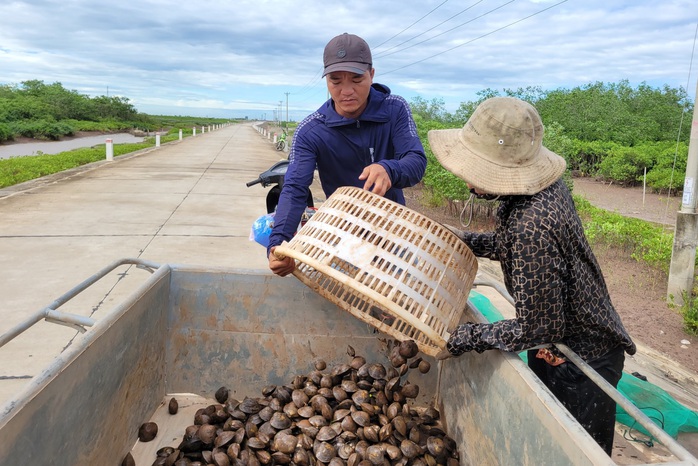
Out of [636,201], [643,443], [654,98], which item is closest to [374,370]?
[643,443]

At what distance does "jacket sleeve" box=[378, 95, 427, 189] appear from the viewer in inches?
99.2

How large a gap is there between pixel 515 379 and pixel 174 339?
189 centimetres

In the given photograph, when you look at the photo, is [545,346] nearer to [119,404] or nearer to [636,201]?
[119,404]

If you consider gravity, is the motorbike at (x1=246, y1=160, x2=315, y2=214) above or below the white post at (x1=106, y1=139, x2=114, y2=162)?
above

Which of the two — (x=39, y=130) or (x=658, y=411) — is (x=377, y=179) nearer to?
(x=658, y=411)

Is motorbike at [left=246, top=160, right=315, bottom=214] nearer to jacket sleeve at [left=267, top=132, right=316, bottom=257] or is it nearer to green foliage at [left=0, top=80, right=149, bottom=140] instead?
jacket sleeve at [left=267, top=132, right=316, bottom=257]

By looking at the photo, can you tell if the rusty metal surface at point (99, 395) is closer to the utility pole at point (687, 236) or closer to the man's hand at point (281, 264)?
the man's hand at point (281, 264)

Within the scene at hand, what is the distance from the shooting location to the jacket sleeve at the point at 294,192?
2701mm

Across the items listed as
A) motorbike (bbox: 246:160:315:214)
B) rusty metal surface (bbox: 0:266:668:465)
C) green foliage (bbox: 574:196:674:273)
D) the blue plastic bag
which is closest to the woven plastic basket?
rusty metal surface (bbox: 0:266:668:465)

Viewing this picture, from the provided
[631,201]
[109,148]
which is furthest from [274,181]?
[109,148]

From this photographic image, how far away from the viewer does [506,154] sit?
6.18ft

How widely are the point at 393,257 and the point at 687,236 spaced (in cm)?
491

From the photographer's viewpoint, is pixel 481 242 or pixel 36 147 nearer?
pixel 481 242

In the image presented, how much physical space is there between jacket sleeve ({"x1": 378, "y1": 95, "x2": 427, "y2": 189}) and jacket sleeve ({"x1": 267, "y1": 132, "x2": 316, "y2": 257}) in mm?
474
